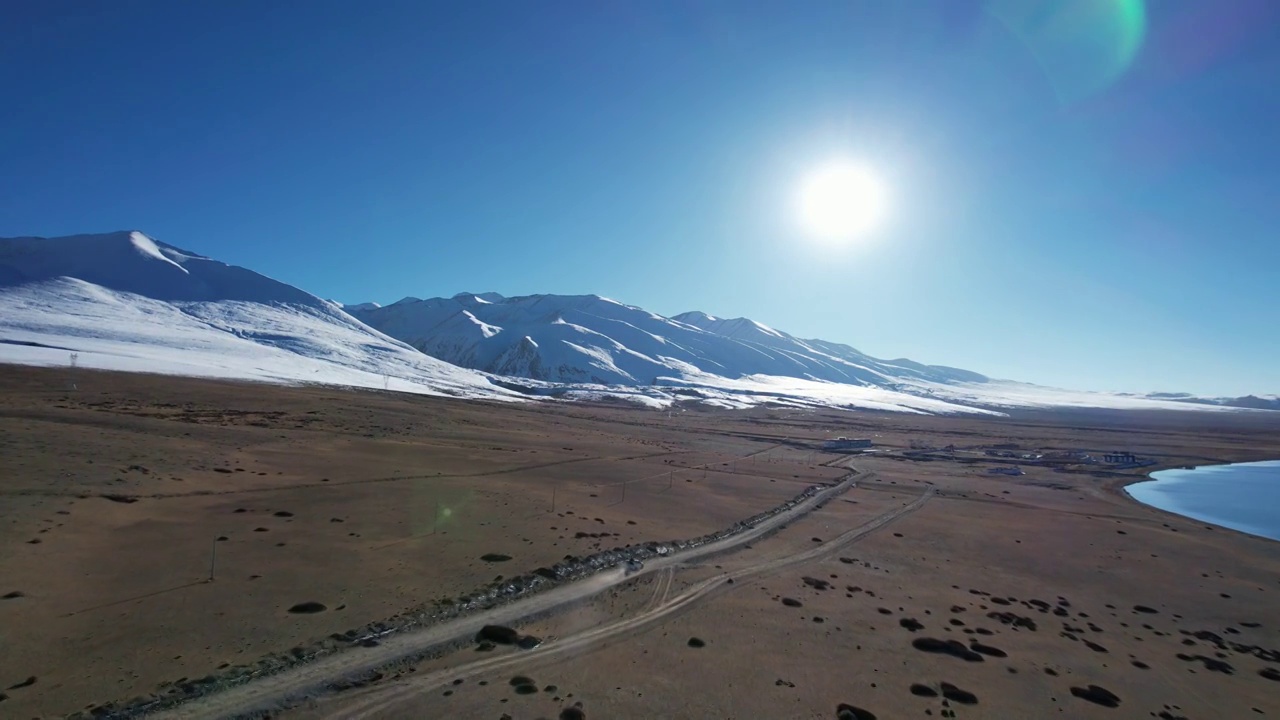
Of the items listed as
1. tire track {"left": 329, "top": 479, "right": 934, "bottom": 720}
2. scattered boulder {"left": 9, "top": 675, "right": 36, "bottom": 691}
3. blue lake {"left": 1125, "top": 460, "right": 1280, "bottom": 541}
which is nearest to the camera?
scattered boulder {"left": 9, "top": 675, "right": 36, "bottom": 691}

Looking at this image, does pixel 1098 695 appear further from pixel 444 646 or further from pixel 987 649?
pixel 444 646

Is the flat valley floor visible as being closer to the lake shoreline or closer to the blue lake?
the lake shoreline

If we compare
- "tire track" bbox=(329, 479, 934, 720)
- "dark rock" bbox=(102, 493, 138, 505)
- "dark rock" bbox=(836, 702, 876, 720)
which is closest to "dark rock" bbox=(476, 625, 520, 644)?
"tire track" bbox=(329, 479, 934, 720)

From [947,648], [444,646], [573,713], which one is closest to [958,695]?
[947,648]

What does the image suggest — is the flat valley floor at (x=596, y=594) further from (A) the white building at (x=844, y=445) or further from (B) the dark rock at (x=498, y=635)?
(A) the white building at (x=844, y=445)

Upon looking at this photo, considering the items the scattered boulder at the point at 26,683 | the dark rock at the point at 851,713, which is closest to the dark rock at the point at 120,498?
the scattered boulder at the point at 26,683

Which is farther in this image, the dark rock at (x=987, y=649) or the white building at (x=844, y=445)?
the white building at (x=844, y=445)

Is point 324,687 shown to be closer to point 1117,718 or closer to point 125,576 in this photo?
point 125,576
